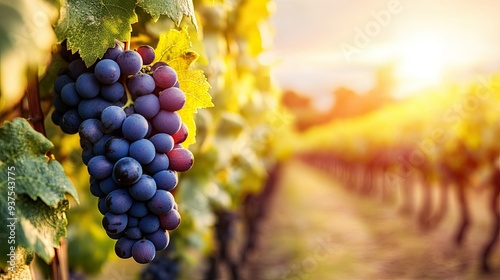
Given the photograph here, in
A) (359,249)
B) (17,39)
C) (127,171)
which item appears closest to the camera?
(17,39)

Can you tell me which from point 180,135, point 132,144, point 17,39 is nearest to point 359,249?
point 180,135

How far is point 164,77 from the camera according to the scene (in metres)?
1.06

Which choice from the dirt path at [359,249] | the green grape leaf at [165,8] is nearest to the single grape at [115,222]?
the green grape leaf at [165,8]

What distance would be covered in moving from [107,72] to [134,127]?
0.12 m

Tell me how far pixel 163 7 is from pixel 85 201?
92.7 inches

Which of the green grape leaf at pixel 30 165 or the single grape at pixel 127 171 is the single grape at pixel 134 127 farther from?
the green grape leaf at pixel 30 165

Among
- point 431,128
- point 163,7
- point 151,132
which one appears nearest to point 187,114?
point 151,132

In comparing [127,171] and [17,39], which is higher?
[17,39]

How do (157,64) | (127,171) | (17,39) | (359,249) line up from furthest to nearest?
(359,249) → (157,64) → (127,171) → (17,39)

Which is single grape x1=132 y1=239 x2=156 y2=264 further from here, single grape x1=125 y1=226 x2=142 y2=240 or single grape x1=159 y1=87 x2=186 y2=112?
single grape x1=159 y1=87 x2=186 y2=112

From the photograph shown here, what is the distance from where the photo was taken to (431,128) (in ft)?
38.8

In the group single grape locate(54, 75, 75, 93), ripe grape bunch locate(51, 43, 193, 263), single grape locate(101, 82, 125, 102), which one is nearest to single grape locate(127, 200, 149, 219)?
ripe grape bunch locate(51, 43, 193, 263)

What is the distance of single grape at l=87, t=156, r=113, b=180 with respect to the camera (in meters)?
1.03

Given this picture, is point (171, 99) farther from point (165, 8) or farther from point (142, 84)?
point (165, 8)
